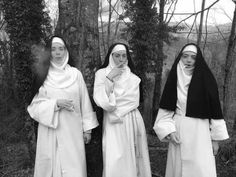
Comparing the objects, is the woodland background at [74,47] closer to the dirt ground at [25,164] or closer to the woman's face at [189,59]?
the dirt ground at [25,164]

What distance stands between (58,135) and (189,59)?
6.65 ft

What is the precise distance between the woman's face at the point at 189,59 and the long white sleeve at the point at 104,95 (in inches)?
40.7

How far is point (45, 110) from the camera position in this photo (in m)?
3.57

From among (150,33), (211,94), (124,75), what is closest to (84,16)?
(150,33)

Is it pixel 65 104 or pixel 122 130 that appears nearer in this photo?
pixel 65 104

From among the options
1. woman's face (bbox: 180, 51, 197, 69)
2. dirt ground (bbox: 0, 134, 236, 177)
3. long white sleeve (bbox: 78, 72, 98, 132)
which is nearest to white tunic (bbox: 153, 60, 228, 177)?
woman's face (bbox: 180, 51, 197, 69)

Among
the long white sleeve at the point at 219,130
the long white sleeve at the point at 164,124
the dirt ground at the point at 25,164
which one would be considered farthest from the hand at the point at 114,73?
the dirt ground at the point at 25,164

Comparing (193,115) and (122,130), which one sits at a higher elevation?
(193,115)

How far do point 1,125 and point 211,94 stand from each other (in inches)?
185

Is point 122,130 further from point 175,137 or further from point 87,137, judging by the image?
point 175,137

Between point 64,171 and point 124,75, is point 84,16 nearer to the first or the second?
point 124,75

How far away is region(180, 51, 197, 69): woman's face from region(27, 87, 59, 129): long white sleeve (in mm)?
1818

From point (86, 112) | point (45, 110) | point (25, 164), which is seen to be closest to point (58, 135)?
point (45, 110)

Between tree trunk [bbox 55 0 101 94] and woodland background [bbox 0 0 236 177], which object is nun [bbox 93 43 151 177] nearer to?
woodland background [bbox 0 0 236 177]
